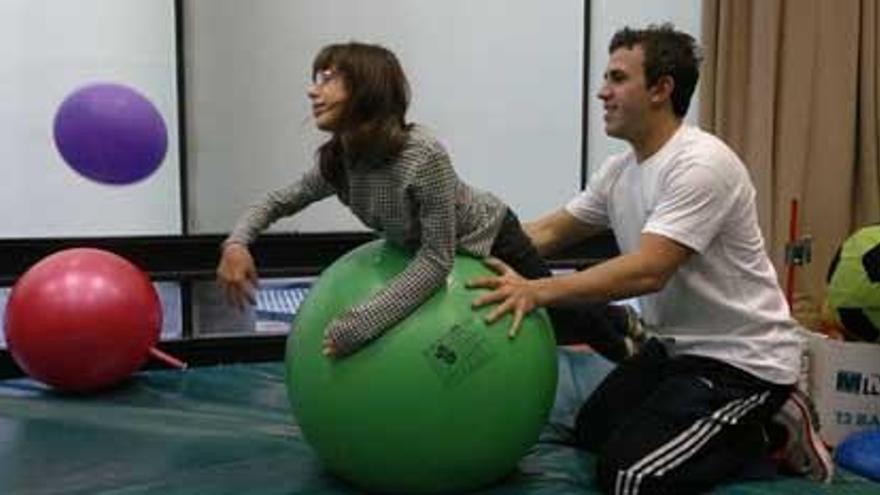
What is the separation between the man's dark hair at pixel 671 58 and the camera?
226 cm

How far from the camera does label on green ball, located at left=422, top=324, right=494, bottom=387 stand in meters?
1.89

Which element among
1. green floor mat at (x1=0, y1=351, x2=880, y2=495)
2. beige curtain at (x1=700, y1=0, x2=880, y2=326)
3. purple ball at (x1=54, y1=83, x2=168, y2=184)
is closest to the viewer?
green floor mat at (x1=0, y1=351, x2=880, y2=495)

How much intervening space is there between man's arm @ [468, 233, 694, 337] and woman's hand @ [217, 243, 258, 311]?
53 centimetres

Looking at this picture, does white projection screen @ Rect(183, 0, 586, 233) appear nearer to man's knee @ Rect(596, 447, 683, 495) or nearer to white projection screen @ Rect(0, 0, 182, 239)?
white projection screen @ Rect(0, 0, 182, 239)

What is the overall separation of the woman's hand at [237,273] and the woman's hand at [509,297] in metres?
0.53

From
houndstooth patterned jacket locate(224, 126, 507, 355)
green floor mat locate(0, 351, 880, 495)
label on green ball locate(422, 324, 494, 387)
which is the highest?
houndstooth patterned jacket locate(224, 126, 507, 355)

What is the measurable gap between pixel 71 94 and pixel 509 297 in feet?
5.57

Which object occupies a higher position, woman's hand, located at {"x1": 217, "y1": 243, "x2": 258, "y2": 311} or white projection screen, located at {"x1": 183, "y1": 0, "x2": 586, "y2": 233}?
white projection screen, located at {"x1": 183, "y1": 0, "x2": 586, "y2": 233}

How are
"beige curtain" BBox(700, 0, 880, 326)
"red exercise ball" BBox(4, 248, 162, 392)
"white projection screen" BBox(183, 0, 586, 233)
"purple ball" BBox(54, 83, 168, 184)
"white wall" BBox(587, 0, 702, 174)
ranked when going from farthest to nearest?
"white wall" BBox(587, 0, 702, 174)
"beige curtain" BBox(700, 0, 880, 326)
"white projection screen" BBox(183, 0, 586, 233)
"purple ball" BBox(54, 83, 168, 184)
"red exercise ball" BBox(4, 248, 162, 392)

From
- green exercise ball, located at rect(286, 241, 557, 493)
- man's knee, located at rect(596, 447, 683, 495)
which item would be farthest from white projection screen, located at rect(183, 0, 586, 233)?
man's knee, located at rect(596, 447, 683, 495)

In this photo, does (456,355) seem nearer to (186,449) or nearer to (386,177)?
(386,177)

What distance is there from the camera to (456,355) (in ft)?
6.22

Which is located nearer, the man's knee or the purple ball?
the man's knee

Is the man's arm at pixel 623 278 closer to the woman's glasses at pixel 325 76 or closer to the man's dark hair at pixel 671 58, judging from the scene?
the man's dark hair at pixel 671 58
